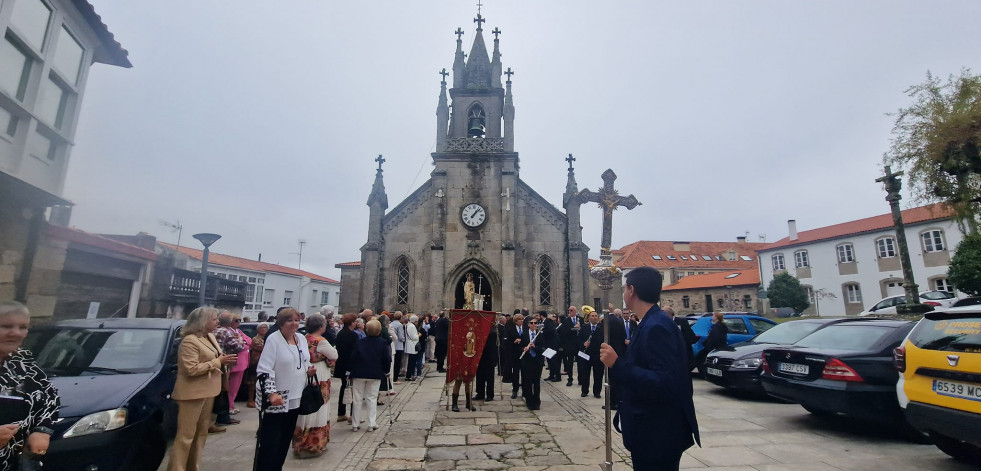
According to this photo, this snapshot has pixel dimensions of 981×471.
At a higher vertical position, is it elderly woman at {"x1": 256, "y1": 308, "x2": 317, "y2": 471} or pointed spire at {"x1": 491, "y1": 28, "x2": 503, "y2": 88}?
pointed spire at {"x1": 491, "y1": 28, "x2": 503, "y2": 88}

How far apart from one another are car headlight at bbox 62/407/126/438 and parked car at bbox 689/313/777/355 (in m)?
11.5

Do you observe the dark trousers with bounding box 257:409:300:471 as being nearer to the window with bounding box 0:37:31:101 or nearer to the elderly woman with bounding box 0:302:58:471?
the elderly woman with bounding box 0:302:58:471

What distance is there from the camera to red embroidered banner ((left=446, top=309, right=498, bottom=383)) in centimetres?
791

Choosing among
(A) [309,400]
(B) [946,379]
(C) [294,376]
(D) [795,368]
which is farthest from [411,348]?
(B) [946,379]

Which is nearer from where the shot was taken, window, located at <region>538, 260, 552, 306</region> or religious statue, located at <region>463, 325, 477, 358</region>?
religious statue, located at <region>463, 325, 477, 358</region>

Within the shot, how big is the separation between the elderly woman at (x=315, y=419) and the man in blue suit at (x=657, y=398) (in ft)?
12.3

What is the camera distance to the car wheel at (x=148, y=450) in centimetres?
406

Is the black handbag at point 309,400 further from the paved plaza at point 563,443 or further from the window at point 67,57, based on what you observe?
the window at point 67,57

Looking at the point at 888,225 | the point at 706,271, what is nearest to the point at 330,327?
the point at 888,225

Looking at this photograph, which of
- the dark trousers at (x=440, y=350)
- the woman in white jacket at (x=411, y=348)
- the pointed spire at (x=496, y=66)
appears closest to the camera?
the woman in white jacket at (x=411, y=348)

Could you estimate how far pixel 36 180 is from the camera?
5.23 metres

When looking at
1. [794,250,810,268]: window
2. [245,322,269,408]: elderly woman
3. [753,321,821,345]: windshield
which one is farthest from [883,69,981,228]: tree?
[794,250,810,268]: window

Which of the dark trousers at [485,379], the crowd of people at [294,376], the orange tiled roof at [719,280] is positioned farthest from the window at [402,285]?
the orange tiled roof at [719,280]

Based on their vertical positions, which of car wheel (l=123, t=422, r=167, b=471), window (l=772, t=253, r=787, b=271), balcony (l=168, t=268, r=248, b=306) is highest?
window (l=772, t=253, r=787, b=271)
